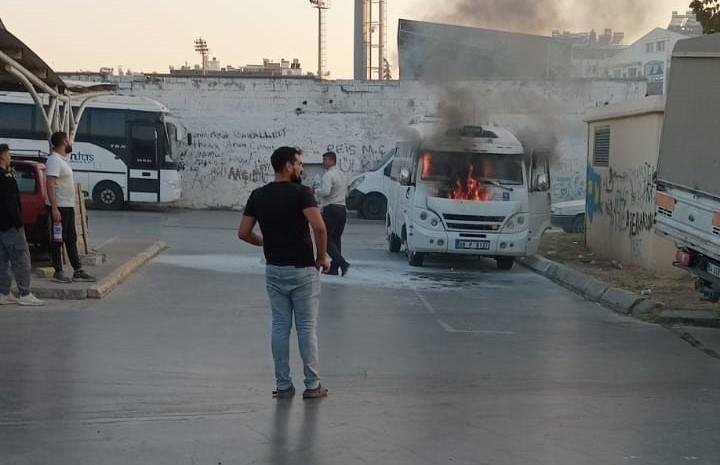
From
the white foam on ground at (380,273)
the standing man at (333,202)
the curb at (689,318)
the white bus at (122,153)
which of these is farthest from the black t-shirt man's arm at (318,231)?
the white bus at (122,153)

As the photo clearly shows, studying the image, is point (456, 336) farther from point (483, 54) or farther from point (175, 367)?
point (483, 54)

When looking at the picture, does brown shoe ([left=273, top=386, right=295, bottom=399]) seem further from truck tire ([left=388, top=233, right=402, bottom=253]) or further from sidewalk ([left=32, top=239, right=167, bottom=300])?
truck tire ([left=388, top=233, right=402, bottom=253])

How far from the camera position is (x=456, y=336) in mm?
10133

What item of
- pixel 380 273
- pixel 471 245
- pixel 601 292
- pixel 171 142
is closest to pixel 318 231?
pixel 601 292

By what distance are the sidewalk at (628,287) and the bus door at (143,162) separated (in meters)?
14.2

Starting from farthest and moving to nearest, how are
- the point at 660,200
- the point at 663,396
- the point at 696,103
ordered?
the point at 660,200, the point at 696,103, the point at 663,396

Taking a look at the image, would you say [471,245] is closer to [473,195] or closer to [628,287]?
[473,195]

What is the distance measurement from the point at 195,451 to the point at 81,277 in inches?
266

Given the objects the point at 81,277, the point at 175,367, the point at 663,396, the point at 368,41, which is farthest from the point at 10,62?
the point at 368,41

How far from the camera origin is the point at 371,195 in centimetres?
2961

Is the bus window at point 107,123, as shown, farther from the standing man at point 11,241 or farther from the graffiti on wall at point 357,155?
the standing man at point 11,241

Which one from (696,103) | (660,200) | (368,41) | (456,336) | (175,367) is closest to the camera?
(175,367)

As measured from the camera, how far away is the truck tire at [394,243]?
1878 cm

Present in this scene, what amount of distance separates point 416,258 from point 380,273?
4.48ft
